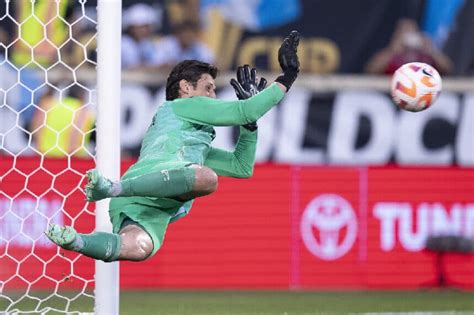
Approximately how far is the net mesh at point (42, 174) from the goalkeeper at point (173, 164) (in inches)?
92.4

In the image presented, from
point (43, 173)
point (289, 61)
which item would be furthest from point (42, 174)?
point (289, 61)

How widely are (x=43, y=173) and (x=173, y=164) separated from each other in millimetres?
4517

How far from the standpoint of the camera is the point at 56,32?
41.1ft

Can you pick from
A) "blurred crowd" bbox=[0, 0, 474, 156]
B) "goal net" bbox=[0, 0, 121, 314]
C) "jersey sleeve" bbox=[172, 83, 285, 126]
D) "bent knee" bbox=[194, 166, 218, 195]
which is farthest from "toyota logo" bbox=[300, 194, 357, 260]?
"bent knee" bbox=[194, 166, 218, 195]

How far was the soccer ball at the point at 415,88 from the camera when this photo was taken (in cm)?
774

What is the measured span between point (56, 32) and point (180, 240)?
2563 mm

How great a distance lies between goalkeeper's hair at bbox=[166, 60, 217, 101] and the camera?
23.2 feet

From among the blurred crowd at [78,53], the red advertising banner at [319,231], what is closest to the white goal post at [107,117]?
the blurred crowd at [78,53]

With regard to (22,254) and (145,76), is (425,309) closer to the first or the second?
(22,254)

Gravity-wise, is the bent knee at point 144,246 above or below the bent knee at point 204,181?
below

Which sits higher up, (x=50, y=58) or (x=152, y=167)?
(x=50, y=58)

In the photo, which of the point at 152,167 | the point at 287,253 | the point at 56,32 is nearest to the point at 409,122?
the point at 287,253

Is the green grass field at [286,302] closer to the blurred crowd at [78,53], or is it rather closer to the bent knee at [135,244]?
the blurred crowd at [78,53]

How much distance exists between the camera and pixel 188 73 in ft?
23.2
